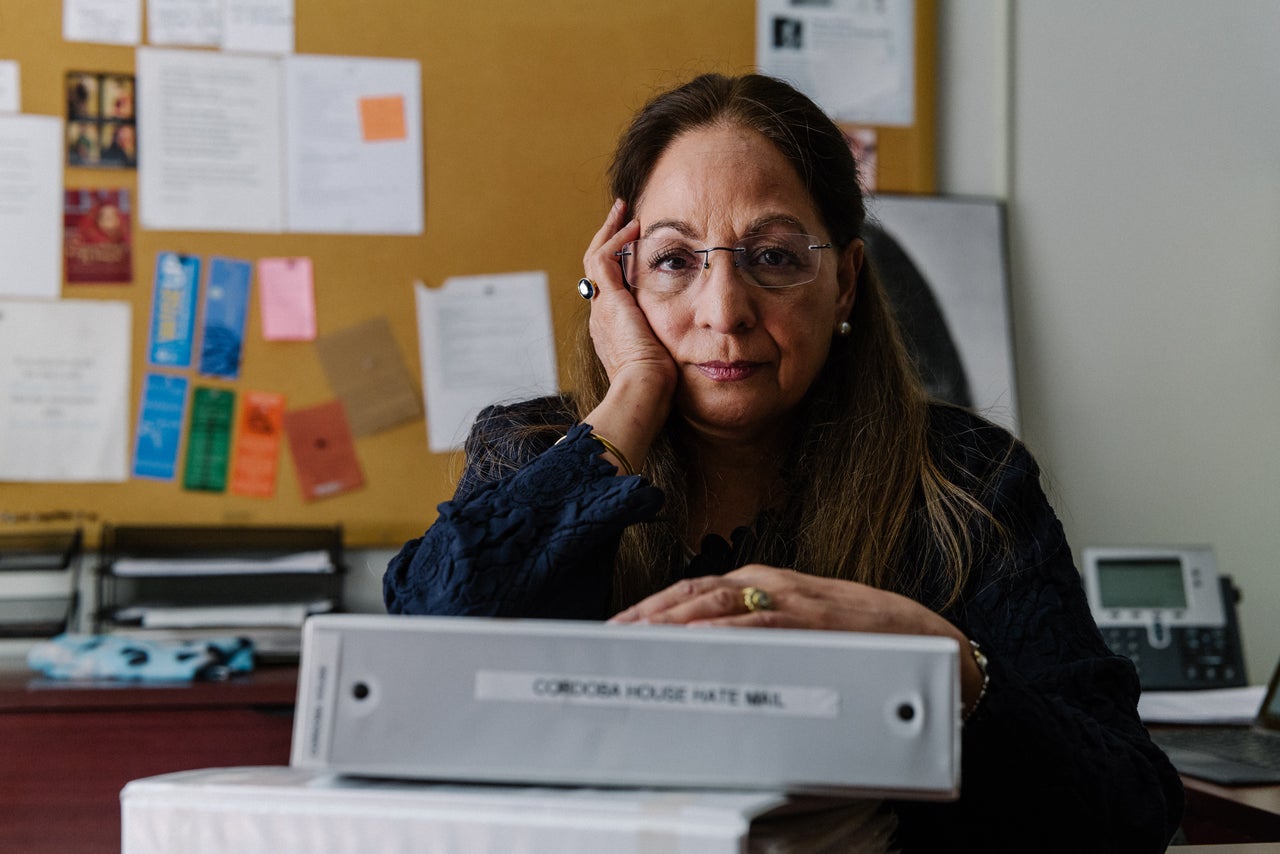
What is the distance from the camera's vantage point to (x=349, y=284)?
207 centimetres

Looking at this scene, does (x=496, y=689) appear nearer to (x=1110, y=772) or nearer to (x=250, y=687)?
(x=1110, y=772)

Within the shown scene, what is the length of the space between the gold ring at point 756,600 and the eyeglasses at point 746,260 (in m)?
0.46

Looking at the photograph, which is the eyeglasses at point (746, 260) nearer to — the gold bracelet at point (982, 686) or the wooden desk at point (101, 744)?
the gold bracelet at point (982, 686)

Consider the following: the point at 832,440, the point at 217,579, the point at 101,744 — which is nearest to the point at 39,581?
the point at 217,579

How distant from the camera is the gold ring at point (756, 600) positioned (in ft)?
2.10

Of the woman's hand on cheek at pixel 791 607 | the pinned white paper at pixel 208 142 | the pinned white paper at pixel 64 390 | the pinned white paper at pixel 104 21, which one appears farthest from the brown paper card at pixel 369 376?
the woman's hand on cheek at pixel 791 607

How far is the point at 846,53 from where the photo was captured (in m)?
2.24

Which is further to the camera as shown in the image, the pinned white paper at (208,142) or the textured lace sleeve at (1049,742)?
the pinned white paper at (208,142)

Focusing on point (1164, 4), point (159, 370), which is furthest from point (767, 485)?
point (1164, 4)

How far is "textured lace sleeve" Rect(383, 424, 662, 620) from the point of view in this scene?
807 mm

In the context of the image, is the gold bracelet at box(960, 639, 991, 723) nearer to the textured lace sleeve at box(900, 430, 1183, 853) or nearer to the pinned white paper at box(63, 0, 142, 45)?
the textured lace sleeve at box(900, 430, 1183, 853)

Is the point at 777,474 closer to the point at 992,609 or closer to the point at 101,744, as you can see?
the point at 992,609

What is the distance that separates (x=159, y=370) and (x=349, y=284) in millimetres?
353

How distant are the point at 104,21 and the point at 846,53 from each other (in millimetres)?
1329
